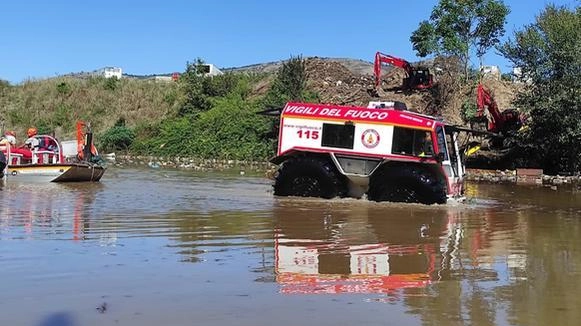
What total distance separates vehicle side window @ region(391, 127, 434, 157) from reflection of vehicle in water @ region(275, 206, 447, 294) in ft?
7.67

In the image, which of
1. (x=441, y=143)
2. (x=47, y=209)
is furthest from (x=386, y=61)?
(x=47, y=209)

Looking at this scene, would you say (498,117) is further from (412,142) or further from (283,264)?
(283,264)

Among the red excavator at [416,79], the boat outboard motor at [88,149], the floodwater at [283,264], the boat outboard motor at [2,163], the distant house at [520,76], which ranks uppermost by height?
the red excavator at [416,79]

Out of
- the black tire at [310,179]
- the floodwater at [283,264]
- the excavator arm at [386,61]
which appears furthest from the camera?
the excavator arm at [386,61]

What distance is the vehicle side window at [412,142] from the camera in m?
14.4

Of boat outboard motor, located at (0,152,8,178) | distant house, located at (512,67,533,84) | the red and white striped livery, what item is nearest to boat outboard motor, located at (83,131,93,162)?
boat outboard motor, located at (0,152,8,178)

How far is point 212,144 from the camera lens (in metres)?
39.7

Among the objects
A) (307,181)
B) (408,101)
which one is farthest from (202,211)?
(408,101)

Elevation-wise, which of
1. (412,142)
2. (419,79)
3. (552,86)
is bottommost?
(412,142)

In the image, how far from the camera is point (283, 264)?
24.1ft

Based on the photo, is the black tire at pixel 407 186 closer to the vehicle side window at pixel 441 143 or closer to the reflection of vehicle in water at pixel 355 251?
the vehicle side window at pixel 441 143

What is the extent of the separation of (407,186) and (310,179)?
231cm

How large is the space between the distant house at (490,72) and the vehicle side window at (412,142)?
85.4ft

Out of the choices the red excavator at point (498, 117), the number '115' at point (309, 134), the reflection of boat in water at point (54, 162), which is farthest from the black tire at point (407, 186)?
the red excavator at point (498, 117)
